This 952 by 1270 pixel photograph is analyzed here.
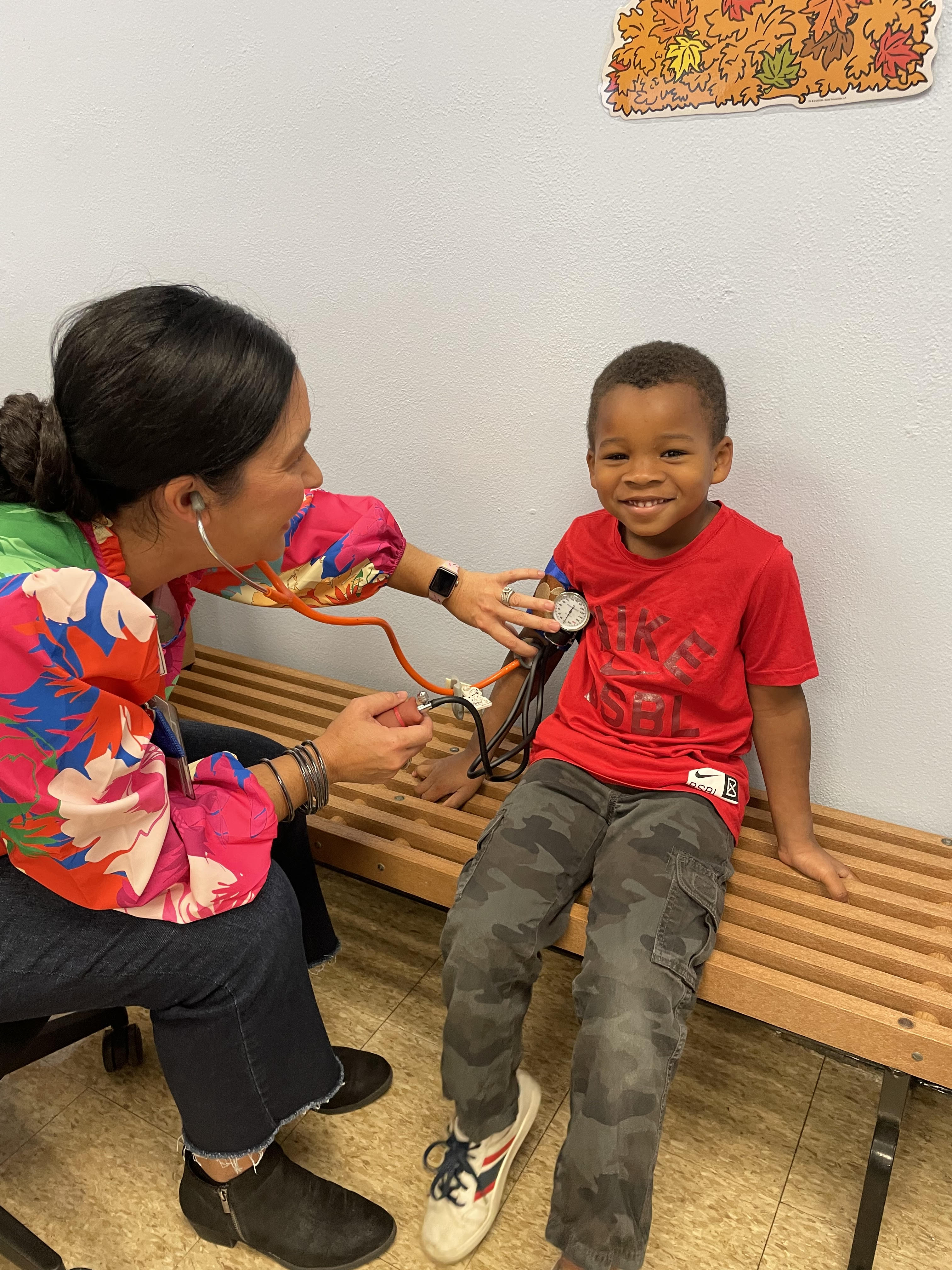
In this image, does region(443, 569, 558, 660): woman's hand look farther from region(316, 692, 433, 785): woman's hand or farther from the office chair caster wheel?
the office chair caster wheel

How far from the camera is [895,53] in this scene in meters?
1.12

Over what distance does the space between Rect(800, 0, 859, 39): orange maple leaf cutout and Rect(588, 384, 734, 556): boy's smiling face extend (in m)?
0.47

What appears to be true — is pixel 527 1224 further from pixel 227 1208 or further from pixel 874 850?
pixel 874 850

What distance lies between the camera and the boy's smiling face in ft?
3.81

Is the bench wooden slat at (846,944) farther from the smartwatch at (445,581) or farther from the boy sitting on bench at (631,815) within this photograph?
the smartwatch at (445,581)

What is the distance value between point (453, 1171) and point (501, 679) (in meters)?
0.70

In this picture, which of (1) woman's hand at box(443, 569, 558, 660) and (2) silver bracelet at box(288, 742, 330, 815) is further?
(1) woman's hand at box(443, 569, 558, 660)

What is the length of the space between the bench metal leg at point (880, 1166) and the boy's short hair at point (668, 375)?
0.83m

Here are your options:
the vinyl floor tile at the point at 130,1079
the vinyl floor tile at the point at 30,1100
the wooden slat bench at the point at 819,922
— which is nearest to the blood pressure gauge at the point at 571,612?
the wooden slat bench at the point at 819,922

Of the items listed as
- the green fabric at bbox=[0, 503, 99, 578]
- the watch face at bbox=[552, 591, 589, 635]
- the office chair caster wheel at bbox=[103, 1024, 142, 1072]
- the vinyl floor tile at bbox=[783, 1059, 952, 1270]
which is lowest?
the vinyl floor tile at bbox=[783, 1059, 952, 1270]

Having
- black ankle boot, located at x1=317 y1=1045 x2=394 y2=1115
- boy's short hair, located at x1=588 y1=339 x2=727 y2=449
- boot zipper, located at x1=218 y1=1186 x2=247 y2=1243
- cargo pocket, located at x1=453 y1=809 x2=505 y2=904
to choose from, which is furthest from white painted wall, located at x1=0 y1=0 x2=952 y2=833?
boot zipper, located at x1=218 y1=1186 x2=247 y2=1243

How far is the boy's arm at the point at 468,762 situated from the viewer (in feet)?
4.83

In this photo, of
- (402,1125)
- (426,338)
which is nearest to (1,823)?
(402,1125)

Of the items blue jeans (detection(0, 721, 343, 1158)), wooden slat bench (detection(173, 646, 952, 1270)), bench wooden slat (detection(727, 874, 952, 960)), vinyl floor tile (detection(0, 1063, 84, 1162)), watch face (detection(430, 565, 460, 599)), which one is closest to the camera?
blue jeans (detection(0, 721, 343, 1158))
